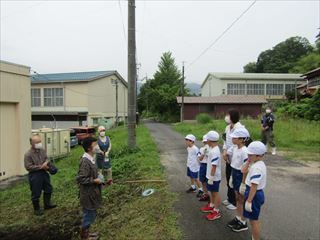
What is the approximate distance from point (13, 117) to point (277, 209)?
10.4 metres

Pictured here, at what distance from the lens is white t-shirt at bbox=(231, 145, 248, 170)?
521cm

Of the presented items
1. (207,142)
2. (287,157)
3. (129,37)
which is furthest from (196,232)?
(129,37)

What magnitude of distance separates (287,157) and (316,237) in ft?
24.8

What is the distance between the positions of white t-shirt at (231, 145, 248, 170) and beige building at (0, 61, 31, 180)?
9.80 m

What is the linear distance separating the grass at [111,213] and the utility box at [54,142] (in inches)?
233

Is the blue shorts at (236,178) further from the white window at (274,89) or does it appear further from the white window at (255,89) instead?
the white window at (274,89)

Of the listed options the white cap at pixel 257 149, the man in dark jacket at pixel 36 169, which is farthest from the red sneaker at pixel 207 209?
the man in dark jacket at pixel 36 169

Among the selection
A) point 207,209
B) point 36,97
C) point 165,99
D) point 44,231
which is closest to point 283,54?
point 165,99

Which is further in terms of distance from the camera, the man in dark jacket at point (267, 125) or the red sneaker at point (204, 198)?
the man in dark jacket at point (267, 125)

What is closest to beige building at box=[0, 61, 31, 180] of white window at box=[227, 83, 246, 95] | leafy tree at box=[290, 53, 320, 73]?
white window at box=[227, 83, 246, 95]

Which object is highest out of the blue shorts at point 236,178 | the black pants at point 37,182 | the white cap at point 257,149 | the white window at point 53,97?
the white window at point 53,97

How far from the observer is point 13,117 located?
12945mm

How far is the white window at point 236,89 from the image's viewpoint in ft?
182

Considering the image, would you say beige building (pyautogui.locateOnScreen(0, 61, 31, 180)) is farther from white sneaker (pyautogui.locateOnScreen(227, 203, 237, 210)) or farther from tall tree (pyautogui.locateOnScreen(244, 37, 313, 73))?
tall tree (pyautogui.locateOnScreen(244, 37, 313, 73))
